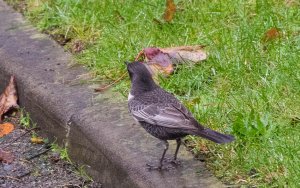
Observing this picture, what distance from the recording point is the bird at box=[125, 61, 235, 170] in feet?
13.9

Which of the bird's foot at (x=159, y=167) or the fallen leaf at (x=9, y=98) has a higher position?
the bird's foot at (x=159, y=167)

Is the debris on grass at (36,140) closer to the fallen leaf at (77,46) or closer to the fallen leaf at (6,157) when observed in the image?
the fallen leaf at (6,157)

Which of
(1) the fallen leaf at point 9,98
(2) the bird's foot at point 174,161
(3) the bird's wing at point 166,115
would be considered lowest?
(1) the fallen leaf at point 9,98

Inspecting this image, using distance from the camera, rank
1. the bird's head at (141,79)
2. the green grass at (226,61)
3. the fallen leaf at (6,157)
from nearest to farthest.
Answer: the green grass at (226,61), the bird's head at (141,79), the fallen leaf at (6,157)

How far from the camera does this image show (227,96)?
505 centimetres

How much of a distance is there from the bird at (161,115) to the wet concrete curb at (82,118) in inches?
5.6

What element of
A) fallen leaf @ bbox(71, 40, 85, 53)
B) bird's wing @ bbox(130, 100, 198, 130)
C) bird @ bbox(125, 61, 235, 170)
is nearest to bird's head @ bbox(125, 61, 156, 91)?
bird @ bbox(125, 61, 235, 170)

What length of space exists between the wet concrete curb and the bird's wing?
0.82ft

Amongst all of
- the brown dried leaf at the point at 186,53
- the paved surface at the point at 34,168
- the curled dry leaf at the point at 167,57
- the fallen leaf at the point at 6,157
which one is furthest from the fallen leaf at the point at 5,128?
the brown dried leaf at the point at 186,53

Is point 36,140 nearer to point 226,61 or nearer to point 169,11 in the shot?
point 226,61

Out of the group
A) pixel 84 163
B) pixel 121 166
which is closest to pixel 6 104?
pixel 84 163

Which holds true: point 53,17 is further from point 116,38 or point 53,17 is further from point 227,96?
point 227,96

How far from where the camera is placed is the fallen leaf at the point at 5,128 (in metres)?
5.66

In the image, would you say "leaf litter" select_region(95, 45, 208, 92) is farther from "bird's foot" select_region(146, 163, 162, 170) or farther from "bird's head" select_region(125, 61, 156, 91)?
"bird's foot" select_region(146, 163, 162, 170)
